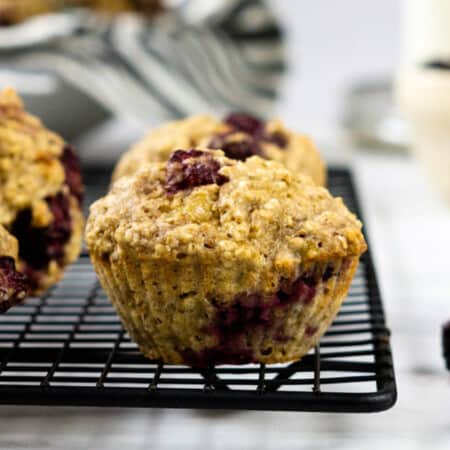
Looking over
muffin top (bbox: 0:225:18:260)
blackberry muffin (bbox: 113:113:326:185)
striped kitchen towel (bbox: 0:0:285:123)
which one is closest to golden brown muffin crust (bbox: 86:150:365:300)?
muffin top (bbox: 0:225:18:260)

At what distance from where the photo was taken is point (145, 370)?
4.88 feet

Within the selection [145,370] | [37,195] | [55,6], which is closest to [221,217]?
[145,370]

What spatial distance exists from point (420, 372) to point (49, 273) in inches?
30.5

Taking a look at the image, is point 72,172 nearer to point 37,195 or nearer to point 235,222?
point 37,195

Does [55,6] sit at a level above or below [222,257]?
below

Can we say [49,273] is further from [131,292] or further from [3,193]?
[131,292]

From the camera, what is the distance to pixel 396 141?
3.39 m

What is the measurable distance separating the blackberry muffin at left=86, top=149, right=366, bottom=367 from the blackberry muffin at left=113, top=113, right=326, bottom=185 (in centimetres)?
45

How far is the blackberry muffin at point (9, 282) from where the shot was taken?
1.45m

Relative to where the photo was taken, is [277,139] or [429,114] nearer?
[277,139]

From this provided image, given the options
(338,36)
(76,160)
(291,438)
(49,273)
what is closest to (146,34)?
(76,160)

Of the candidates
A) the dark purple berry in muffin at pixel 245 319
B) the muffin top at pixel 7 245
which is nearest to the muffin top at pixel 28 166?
the muffin top at pixel 7 245

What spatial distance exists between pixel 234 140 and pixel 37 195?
0.47 m

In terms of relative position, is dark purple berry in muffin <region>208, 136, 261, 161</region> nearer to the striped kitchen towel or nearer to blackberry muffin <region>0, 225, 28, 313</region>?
blackberry muffin <region>0, 225, 28, 313</region>
